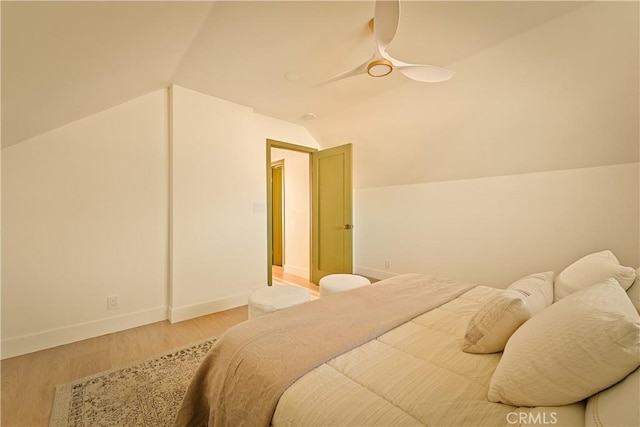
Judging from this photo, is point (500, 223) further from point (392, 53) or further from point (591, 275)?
point (392, 53)

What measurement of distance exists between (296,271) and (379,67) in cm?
383

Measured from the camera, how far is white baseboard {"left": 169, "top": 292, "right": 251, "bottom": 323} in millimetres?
2738

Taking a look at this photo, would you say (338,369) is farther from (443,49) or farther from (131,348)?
(443,49)

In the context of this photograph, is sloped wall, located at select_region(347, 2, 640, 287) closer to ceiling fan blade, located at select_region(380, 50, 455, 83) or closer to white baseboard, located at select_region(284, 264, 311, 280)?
ceiling fan blade, located at select_region(380, 50, 455, 83)

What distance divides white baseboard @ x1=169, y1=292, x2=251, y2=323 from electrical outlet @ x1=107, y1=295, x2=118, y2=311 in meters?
0.48

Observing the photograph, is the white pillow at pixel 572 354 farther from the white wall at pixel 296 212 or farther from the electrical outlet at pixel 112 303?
the white wall at pixel 296 212

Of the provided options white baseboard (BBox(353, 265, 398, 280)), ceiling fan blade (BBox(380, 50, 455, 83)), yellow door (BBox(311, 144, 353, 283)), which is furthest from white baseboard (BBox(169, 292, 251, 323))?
ceiling fan blade (BBox(380, 50, 455, 83))

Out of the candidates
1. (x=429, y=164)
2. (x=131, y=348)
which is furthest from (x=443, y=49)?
(x=131, y=348)

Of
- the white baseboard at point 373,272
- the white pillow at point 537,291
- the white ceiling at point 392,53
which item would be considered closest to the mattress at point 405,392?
the white pillow at point 537,291

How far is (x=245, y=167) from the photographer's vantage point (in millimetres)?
3297

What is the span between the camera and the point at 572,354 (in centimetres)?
71

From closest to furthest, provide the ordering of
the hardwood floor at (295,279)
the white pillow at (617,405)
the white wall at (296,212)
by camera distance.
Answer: the white pillow at (617,405) < the hardwood floor at (295,279) < the white wall at (296,212)

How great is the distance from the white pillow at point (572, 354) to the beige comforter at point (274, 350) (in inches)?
22.2

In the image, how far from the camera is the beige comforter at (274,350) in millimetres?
970
